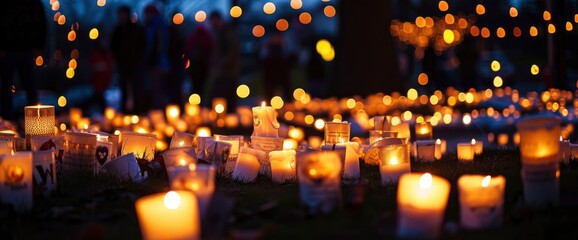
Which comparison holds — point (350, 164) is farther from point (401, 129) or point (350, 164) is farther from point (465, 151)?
point (401, 129)

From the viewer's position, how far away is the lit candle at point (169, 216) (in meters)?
4.62

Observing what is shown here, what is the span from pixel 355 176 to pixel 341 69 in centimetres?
1453

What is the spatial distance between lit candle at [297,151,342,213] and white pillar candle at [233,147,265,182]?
61.8 inches

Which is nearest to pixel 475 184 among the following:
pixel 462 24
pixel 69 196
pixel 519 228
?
pixel 519 228

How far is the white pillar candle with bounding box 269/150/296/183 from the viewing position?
7023 mm

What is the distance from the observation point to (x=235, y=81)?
61.7 ft

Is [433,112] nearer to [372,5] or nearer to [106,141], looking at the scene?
[372,5]

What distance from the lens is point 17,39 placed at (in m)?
11.9

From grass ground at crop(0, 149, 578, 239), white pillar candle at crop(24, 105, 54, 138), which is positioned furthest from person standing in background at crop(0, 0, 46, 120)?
grass ground at crop(0, 149, 578, 239)

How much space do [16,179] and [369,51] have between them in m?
15.6

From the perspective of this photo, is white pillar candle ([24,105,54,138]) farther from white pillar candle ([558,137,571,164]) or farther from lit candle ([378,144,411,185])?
white pillar candle ([558,137,571,164])

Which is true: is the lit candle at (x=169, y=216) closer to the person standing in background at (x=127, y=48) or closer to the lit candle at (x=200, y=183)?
the lit candle at (x=200, y=183)

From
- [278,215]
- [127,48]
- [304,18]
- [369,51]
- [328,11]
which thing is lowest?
[278,215]

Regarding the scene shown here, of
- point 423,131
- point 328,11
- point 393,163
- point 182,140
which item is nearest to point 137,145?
point 182,140
